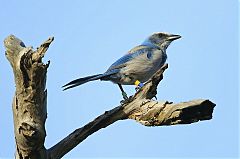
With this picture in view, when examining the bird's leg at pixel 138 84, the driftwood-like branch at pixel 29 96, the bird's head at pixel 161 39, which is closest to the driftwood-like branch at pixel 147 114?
the driftwood-like branch at pixel 29 96

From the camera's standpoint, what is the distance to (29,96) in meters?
3.45

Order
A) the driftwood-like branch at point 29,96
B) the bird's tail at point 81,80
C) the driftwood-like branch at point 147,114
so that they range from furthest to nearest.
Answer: the bird's tail at point 81,80, the driftwood-like branch at point 147,114, the driftwood-like branch at point 29,96

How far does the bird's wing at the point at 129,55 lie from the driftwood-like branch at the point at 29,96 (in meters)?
2.45

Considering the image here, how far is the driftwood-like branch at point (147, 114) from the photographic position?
3.76 metres

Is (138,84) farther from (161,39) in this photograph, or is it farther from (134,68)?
(161,39)

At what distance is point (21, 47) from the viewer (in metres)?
3.55

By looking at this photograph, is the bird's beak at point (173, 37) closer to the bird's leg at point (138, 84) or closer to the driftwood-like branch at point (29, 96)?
the bird's leg at point (138, 84)

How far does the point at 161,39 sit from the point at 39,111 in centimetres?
394

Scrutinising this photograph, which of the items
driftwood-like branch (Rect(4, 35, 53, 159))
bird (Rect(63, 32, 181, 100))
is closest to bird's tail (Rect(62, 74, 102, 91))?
bird (Rect(63, 32, 181, 100))

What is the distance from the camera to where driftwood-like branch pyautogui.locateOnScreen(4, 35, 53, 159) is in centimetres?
338

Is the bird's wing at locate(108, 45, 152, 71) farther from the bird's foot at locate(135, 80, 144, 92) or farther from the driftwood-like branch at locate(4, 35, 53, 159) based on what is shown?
the driftwood-like branch at locate(4, 35, 53, 159)

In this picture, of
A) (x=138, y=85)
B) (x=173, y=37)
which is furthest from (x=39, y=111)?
(x=173, y=37)

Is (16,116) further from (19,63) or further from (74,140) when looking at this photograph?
(74,140)

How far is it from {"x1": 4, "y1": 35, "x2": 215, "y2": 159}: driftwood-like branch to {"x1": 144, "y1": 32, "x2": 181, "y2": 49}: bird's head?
9.88 ft
